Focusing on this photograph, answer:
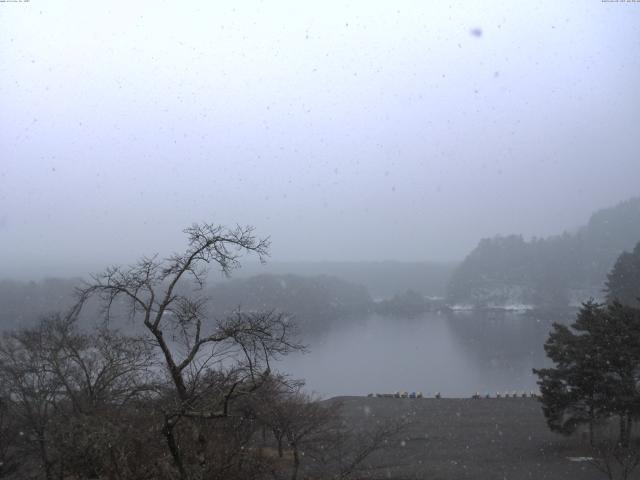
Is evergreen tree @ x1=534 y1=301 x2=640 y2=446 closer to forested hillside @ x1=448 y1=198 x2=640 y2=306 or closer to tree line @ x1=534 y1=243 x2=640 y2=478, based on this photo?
tree line @ x1=534 y1=243 x2=640 y2=478

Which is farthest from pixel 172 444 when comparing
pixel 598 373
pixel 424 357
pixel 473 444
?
pixel 424 357

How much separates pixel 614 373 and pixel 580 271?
75.5 meters

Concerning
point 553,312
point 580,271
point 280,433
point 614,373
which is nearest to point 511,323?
point 553,312

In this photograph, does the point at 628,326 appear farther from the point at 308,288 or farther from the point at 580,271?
the point at 580,271

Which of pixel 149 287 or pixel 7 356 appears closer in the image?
pixel 149 287

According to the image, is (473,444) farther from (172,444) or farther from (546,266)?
(546,266)

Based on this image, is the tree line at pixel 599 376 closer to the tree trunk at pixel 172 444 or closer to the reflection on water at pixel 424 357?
the tree trunk at pixel 172 444

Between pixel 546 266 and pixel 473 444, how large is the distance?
7445cm

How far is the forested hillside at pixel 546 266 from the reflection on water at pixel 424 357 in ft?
54.2

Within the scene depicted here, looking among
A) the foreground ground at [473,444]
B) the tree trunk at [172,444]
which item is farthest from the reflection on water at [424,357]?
the tree trunk at [172,444]

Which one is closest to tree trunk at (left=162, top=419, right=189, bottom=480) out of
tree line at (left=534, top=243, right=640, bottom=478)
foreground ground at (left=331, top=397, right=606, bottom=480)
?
foreground ground at (left=331, top=397, right=606, bottom=480)

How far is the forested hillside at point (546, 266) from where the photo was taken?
72.6 m

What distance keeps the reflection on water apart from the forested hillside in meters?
16.5

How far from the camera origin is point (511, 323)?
182 ft
